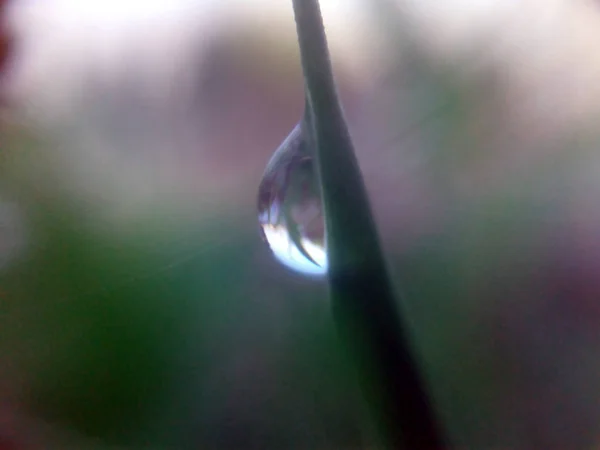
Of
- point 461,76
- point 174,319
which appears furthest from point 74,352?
point 461,76

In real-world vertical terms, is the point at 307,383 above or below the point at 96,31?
below

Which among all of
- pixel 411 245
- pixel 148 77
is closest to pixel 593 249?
pixel 411 245

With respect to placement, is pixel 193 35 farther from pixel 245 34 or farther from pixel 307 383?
pixel 307 383
